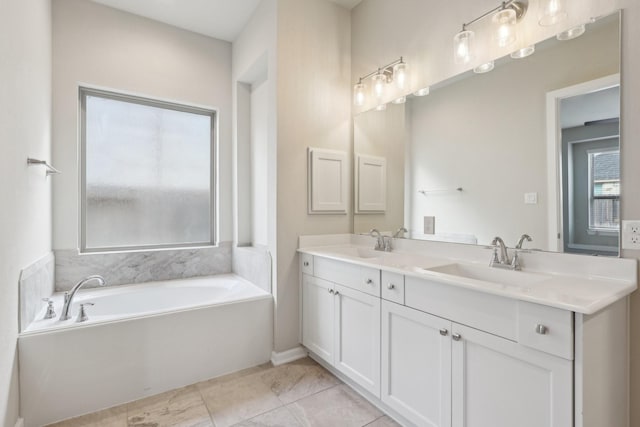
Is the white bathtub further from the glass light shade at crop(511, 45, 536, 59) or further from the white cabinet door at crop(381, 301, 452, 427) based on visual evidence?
the glass light shade at crop(511, 45, 536, 59)

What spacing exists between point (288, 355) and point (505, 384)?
64.3 inches

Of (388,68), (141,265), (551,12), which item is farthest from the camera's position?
(141,265)

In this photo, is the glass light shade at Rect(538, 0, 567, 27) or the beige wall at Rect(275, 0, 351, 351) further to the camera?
the beige wall at Rect(275, 0, 351, 351)

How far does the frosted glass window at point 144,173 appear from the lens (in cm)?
275

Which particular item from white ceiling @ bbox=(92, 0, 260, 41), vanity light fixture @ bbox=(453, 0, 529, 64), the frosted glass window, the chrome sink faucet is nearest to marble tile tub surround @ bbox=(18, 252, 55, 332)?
the frosted glass window

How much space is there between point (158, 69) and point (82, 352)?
2436 mm

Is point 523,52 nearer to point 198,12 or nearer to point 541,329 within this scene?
point 541,329

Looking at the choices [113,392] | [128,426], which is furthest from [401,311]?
[113,392]

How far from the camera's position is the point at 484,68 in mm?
1737

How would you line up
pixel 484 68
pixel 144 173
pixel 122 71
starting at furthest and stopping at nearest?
pixel 144 173
pixel 122 71
pixel 484 68

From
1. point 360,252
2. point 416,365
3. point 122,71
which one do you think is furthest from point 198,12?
point 416,365

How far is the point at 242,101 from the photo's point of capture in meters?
3.25

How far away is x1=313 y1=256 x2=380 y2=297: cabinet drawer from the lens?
1785 millimetres

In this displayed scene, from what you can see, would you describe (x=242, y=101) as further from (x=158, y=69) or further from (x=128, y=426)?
(x=128, y=426)
